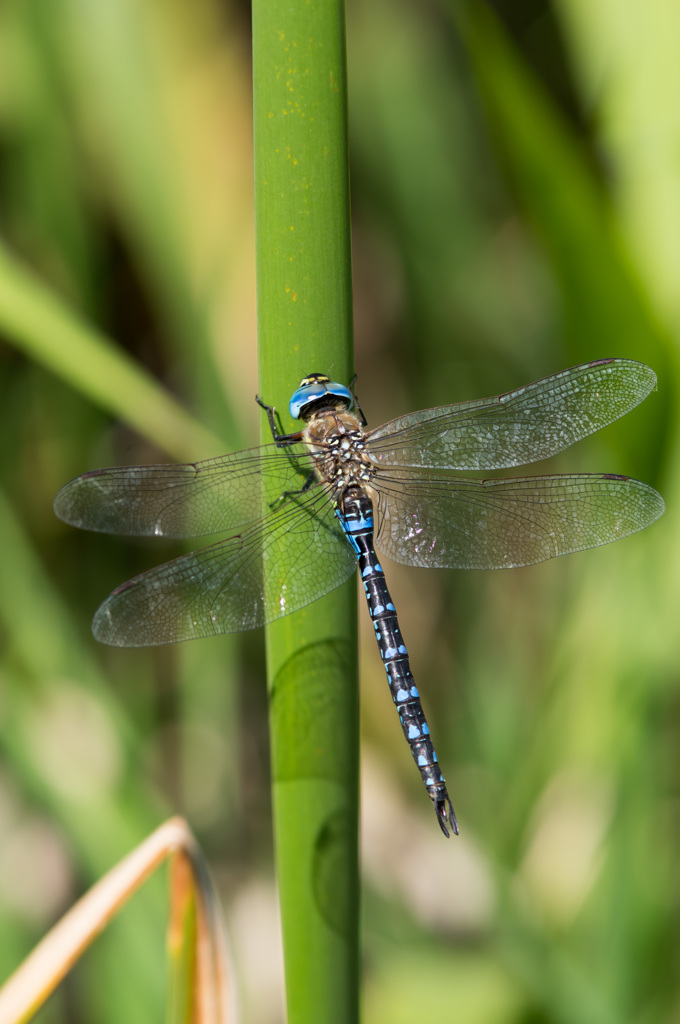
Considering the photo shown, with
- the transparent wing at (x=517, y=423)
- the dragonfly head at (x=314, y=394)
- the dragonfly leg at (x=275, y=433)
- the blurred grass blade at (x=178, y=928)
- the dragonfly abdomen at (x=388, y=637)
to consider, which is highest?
the transparent wing at (x=517, y=423)

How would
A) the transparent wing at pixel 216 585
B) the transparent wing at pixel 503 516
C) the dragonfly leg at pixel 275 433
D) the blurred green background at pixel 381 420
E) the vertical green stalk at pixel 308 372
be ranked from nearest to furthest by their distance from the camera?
the vertical green stalk at pixel 308 372 < the dragonfly leg at pixel 275 433 < the transparent wing at pixel 216 585 < the transparent wing at pixel 503 516 < the blurred green background at pixel 381 420

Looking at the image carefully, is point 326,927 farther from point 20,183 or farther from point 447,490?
point 20,183

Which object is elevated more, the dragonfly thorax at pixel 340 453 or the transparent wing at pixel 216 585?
the dragonfly thorax at pixel 340 453

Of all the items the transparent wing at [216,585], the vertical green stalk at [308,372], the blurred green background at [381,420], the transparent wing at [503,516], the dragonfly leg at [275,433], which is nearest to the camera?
the vertical green stalk at [308,372]

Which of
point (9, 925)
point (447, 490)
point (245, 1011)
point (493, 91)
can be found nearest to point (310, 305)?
point (447, 490)

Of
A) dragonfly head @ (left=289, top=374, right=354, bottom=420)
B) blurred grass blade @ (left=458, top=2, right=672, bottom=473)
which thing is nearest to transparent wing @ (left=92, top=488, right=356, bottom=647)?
dragonfly head @ (left=289, top=374, right=354, bottom=420)

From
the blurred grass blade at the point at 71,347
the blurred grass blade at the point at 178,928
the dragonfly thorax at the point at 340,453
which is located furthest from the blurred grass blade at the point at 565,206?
the blurred grass blade at the point at 178,928

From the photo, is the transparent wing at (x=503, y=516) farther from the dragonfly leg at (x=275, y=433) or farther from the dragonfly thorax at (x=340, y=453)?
the dragonfly leg at (x=275, y=433)

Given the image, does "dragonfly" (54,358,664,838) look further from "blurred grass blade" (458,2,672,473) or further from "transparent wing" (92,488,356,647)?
"blurred grass blade" (458,2,672,473)

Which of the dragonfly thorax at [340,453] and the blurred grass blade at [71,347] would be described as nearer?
the dragonfly thorax at [340,453]
